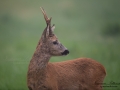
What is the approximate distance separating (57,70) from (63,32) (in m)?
0.85

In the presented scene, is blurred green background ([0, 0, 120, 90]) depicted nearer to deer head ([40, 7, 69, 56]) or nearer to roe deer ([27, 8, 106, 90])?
roe deer ([27, 8, 106, 90])

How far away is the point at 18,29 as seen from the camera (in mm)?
5824

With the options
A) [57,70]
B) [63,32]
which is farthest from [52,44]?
[63,32]

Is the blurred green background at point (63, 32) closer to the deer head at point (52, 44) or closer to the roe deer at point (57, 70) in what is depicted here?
the roe deer at point (57, 70)

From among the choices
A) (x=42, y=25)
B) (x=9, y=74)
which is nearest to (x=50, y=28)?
(x=42, y=25)

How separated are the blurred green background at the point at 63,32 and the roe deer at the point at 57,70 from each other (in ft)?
1.08

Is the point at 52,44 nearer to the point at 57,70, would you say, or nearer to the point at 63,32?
the point at 57,70

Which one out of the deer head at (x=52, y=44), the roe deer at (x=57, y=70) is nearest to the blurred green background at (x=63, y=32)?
the roe deer at (x=57, y=70)

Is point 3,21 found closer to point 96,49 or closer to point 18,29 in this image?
point 18,29

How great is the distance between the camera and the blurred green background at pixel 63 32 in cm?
562

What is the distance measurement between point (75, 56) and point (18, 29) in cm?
102

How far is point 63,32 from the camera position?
18.9 feet

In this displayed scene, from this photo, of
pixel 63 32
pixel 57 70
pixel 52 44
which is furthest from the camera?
pixel 63 32

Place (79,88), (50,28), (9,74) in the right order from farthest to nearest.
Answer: (9,74), (79,88), (50,28)
